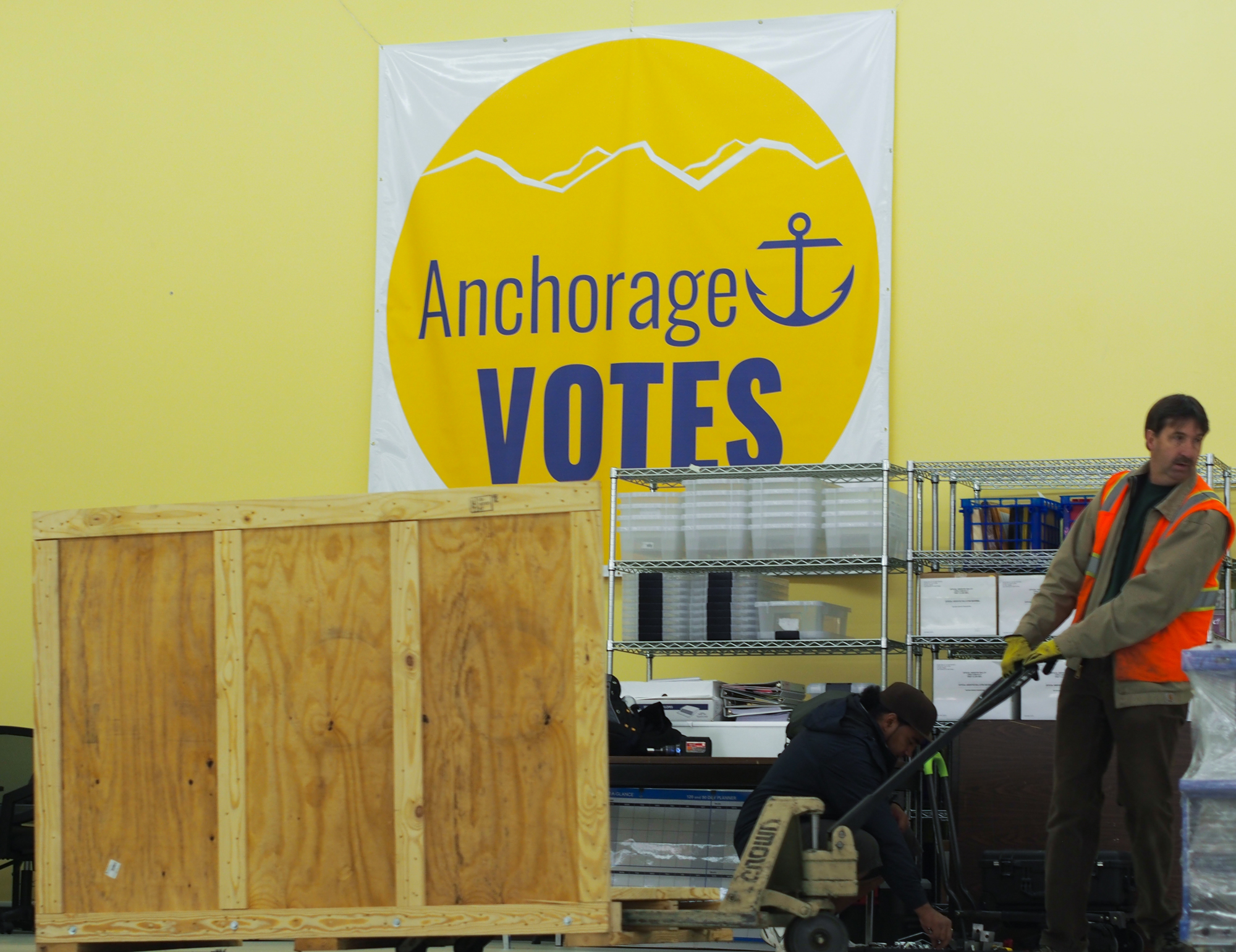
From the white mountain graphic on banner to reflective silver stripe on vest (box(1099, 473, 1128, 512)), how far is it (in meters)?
3.01

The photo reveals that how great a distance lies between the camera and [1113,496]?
422 cm

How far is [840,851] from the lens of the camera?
13.1ft

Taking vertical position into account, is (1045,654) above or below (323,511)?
below

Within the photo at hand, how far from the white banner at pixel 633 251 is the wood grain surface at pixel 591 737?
3.61 metres

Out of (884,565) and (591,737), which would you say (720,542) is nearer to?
(884,565)

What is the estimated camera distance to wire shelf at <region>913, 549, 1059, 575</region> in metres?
5.80

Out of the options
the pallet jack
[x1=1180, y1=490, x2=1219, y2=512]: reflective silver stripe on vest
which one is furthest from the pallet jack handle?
[x1=1180, y1=490, x2=1219, y2=512]: reflective silver stripe on vest

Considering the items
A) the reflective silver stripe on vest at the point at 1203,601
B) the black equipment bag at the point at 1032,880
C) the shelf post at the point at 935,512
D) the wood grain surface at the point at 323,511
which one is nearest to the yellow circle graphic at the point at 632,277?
the shelf post at the point at 935,512

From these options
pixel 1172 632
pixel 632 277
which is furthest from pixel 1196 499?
pixel 632 277

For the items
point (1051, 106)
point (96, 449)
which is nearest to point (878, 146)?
point (1051, 106)

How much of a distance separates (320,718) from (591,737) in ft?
2.14

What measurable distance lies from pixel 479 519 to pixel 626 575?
3161mm

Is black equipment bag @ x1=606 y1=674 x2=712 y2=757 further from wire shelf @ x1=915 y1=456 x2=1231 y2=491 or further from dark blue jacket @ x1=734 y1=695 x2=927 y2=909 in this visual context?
wire shelf @ x1=915 y1=456 x2=1231 y2=491

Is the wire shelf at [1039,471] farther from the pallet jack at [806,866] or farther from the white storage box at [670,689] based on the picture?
the pallet jack at [806,866]
